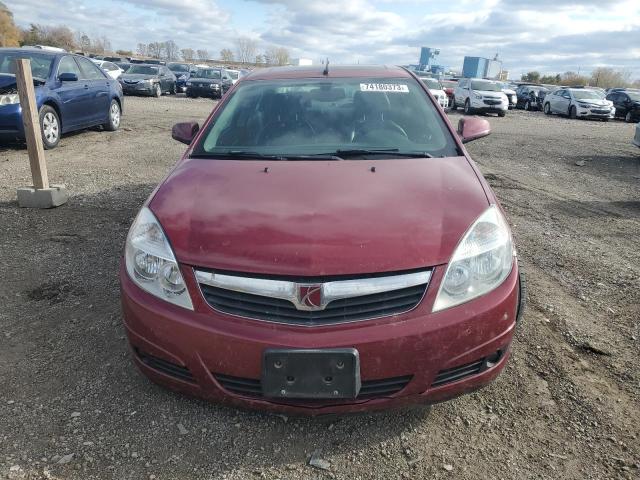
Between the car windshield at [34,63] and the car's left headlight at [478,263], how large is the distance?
854 cm

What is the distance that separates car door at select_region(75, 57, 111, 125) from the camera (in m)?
9.51

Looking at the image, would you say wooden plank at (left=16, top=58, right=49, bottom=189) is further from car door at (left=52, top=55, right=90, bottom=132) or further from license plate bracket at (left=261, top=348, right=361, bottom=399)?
license plate bracket at (left=261, top=348, right=361, bottom=399)

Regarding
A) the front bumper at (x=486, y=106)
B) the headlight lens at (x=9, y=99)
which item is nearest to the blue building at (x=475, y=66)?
the front bumper at (x=486, y=106)

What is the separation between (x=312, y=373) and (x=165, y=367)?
2.33 feet

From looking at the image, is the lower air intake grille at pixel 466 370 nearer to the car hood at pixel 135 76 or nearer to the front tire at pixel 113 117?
the front tire at pixel 113 117

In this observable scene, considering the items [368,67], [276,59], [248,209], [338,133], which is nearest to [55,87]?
[368,67]

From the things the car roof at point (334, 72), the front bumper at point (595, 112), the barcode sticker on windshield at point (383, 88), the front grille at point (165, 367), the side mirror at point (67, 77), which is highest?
the car roof at point (334, 72)

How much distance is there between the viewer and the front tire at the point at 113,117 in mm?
10472

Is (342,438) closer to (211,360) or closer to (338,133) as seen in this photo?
(211,360)

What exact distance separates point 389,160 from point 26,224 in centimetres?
401

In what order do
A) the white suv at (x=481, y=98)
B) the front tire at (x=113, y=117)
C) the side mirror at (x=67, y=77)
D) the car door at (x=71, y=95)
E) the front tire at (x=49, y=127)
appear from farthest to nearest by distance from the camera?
the white suv at (x=481, y=98)
the front tire at (x=113, y=117)
the car door at (x=71, y=95)
the side mirror at (x=67, y=77)
the front tire at (x=49, y=127)

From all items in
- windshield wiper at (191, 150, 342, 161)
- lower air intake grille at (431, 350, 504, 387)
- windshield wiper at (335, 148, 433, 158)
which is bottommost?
lower air intake grille at (431, 350, 504, 387)

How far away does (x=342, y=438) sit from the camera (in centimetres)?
224

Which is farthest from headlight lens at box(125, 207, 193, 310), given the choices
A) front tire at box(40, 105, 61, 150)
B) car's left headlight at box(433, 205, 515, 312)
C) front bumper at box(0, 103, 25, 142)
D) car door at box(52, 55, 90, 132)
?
car door at box(52, 55, 90, 132)
